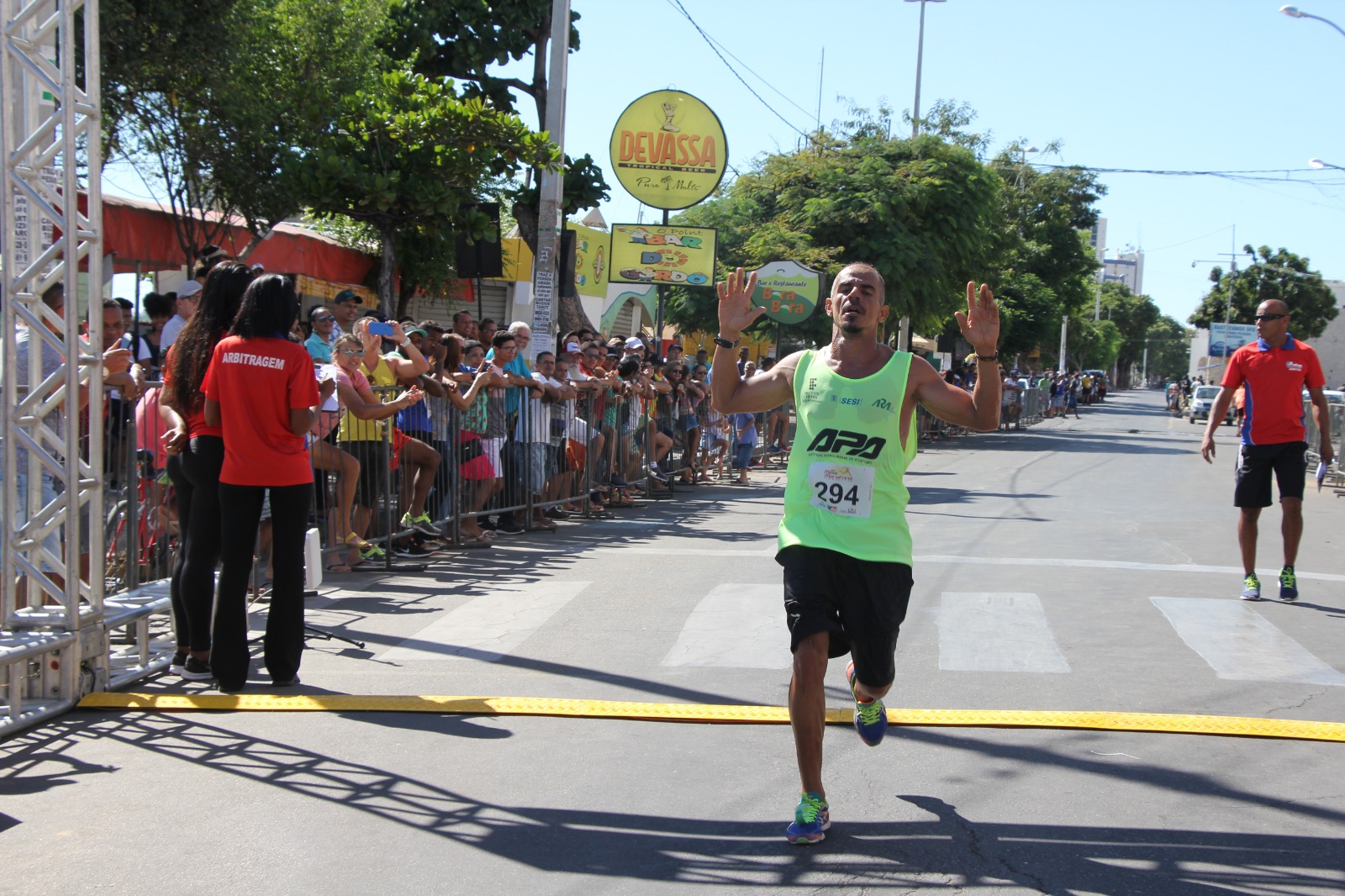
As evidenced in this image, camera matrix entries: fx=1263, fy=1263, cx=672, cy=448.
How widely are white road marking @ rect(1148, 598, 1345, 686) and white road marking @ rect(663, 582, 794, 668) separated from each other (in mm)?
2317

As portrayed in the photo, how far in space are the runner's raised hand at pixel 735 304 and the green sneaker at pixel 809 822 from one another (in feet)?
5.38

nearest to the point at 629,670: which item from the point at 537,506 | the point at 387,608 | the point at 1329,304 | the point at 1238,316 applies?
the point at 387,608

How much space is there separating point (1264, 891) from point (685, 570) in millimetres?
6143

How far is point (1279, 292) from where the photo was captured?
Answer: 78.8 m

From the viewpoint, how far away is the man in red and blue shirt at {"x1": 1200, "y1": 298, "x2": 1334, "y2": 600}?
8.66m

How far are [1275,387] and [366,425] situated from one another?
6.53 m

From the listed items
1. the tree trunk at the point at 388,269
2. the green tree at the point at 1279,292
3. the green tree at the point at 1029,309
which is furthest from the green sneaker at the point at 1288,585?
the green tree at the point at 1279,292

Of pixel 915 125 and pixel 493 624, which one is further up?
pixel 915 125

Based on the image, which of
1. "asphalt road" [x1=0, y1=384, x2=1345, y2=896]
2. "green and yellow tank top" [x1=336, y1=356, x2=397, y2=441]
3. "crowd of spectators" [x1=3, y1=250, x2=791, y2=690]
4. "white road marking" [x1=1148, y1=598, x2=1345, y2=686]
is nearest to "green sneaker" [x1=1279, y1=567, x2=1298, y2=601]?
"asphalt road" [x1=0, y1=384, x2=1345, y2=896]

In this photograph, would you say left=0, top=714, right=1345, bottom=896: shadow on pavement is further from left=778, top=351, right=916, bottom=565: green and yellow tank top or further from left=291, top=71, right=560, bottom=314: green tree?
left=291, top=71, right=560, bottom=314: green tree

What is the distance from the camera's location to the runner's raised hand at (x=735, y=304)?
4.59 m

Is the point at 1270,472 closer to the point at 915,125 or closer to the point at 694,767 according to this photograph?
the point at 694,767

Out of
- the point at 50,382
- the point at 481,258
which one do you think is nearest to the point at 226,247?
the point at 481,258

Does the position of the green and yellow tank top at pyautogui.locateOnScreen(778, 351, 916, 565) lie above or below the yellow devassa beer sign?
below
